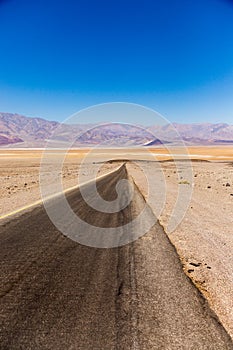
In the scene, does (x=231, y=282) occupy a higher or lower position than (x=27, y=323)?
lower

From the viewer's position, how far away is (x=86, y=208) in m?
11.5

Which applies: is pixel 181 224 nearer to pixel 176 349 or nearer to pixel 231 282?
pixel 231 282

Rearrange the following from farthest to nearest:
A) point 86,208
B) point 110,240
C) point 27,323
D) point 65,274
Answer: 1. point 86,208
2. point 110,240
3. point 65,274
4. point 27,323

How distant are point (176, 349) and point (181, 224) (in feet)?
22.6

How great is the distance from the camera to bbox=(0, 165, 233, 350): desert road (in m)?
3.38

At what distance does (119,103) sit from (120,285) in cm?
667

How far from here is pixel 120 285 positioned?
4.77 metres

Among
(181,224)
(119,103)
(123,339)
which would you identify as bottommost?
(181,224)

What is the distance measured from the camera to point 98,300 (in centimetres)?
424

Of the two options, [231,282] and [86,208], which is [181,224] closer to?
[86,208]

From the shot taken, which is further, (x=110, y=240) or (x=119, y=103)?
(x=119, y=103)

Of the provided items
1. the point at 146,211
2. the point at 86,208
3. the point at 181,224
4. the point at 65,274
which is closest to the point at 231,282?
the point at 65,274

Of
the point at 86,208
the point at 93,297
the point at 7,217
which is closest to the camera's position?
the point at 93,297

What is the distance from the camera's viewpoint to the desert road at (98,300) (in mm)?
3379
